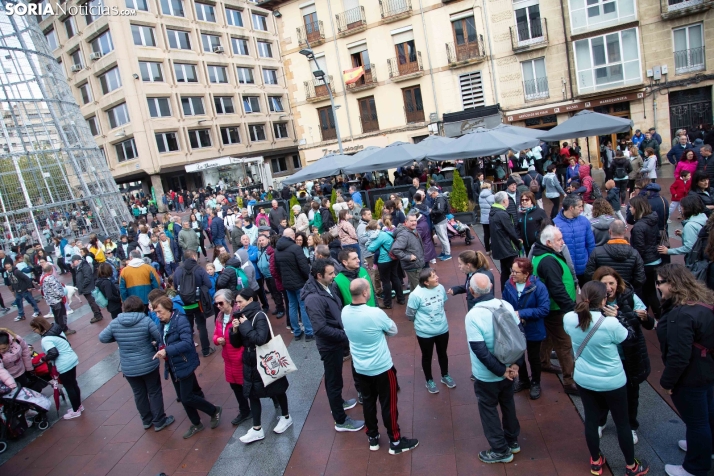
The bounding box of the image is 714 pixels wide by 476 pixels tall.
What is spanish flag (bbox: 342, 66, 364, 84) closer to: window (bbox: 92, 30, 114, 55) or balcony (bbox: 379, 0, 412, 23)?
balcony (bbox: 379, 0, 412, 23)

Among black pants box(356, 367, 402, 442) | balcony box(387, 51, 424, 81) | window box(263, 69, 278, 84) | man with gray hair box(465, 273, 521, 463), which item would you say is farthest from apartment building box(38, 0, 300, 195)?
man with gray hair box(465, 273, 521, 463)

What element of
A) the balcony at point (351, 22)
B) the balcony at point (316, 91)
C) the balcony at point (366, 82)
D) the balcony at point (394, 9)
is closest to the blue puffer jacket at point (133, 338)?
the balcony at point (366, 82)

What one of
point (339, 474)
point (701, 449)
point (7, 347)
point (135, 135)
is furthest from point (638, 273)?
point (135, 135)

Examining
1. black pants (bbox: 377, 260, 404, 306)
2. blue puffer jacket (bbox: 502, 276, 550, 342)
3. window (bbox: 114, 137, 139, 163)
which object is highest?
window (bbox: 114, 137, 139, 163)

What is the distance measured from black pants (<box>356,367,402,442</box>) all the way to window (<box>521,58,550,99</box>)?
2214 centimetres

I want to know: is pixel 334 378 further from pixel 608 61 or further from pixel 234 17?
pixel 234 17

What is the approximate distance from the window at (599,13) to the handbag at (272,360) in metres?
22.6

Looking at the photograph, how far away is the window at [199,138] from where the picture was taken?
34.3 metres

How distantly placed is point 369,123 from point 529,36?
9.50 meters

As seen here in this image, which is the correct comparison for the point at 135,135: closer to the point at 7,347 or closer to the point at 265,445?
the point at 7,347

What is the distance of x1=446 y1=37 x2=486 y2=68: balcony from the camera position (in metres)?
23.0

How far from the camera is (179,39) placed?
33531 millimetres

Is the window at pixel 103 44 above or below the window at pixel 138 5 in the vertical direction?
below

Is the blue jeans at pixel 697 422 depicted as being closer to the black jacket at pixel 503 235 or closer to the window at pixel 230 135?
the black jacket at pixel 503 235
